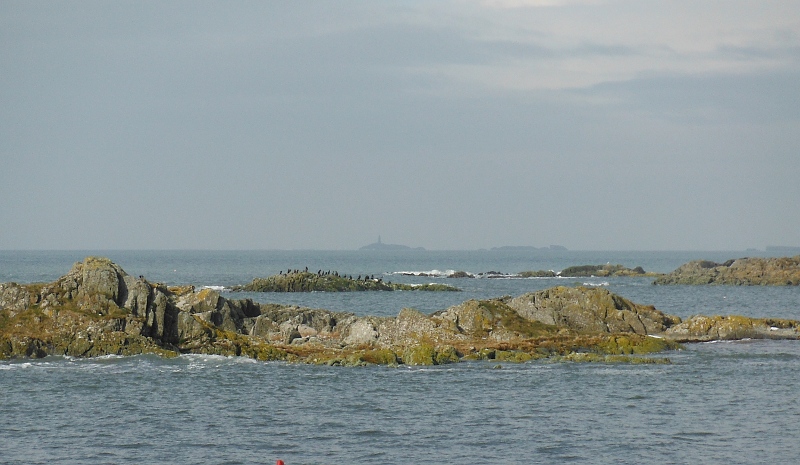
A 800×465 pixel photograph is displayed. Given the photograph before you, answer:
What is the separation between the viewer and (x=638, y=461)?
23609mm

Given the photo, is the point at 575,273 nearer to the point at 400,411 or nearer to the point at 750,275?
the point at 750,275

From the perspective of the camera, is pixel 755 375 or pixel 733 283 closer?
pixel 755 375

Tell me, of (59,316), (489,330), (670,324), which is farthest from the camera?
(670,324)

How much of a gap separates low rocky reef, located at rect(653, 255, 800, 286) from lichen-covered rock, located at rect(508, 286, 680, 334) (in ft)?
240

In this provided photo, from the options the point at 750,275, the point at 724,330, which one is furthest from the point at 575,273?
the point at 724,330

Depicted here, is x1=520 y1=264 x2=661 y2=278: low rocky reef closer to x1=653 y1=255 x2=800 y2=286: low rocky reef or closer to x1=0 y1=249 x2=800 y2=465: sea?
x1=653 y1=255 x2=800 y2=286: low rocky reef

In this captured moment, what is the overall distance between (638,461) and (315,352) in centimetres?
2008

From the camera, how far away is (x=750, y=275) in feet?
399

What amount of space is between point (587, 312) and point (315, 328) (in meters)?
14.5

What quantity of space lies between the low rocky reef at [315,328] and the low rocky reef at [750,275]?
7100 centimetres

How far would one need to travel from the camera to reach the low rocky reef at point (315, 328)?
39.5 m

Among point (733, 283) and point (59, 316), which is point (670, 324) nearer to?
point (59, 316)

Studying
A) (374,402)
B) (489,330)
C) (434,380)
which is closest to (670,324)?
(489,330)

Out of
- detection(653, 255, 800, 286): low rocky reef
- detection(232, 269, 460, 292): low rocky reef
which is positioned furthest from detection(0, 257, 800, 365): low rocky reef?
detection(653, 255, 800, 286): low rocky reef
